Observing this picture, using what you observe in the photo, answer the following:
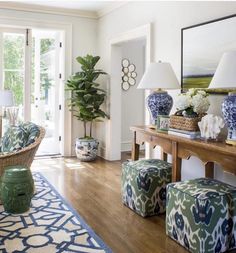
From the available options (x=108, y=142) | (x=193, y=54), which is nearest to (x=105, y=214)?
(x=193, y=54)

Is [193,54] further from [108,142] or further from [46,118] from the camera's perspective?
[46,118]

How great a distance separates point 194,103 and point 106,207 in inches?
56.1

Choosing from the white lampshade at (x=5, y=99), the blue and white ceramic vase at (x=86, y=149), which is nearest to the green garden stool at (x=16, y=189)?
the white lampshade at (x=5, y=99)

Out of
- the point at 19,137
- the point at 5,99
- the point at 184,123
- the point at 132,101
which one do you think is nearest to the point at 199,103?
the point at 184,123

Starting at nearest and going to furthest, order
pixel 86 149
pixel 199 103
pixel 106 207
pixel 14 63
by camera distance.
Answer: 1. pixel 199 103
2. pixel 106 207
3. pixel 86 149
4. pixel 14 63

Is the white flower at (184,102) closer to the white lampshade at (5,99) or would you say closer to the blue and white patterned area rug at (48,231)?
the blue and white patterned area rug at (48,231)

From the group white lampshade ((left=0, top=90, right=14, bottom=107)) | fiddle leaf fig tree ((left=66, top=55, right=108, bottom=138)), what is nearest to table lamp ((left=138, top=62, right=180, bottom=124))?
white lampshade ((left=0, top=90, right=14, bottom=107))

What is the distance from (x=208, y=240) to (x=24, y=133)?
7.49 feet

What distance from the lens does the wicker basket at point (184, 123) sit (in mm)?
2854

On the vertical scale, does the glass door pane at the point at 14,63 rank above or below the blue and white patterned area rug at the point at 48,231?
above

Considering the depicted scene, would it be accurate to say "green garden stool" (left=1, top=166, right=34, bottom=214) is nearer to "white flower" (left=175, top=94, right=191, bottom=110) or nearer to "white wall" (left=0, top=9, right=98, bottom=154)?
"white flower" (left=175, top=94, right=191, bottom=110)

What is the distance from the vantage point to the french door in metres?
5.65

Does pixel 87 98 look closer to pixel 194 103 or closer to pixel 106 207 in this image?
pixel 106 207

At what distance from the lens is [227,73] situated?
2.34 metres
